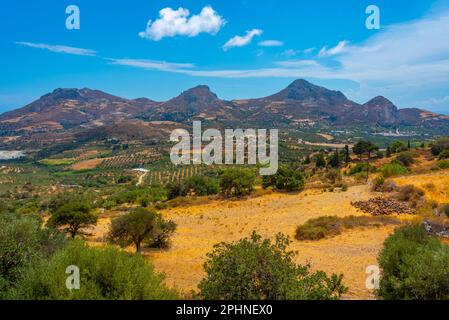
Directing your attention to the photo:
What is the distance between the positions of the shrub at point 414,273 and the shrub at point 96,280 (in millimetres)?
8235

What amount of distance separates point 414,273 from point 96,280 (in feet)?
35.9

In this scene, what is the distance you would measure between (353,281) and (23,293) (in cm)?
1669

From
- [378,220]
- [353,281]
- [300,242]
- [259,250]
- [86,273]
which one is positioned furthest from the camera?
[378,220]

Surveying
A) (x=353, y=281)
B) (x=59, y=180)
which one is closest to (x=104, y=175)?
(x=59, y=180)

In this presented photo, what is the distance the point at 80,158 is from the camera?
19475 centimetres

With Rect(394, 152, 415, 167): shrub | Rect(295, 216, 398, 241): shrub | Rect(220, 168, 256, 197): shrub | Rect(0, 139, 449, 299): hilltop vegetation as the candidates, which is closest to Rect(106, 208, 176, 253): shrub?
Rect(0, 139, 449, 299): hilltop vegetation

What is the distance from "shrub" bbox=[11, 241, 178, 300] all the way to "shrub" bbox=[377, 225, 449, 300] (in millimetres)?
8235

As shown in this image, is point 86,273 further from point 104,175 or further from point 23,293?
point 104,175

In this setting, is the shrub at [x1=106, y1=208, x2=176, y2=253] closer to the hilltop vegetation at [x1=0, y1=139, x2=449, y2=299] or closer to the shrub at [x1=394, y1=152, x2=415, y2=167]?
the hilltop vegetation at [x1=0, y1=139, x2=449, y2=299]

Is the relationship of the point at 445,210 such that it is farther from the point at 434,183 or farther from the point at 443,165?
the point at 443,165

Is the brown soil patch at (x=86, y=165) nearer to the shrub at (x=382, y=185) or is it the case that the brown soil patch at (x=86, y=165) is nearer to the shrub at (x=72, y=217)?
the shrub at (x=72, y=217)

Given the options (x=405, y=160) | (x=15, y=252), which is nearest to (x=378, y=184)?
(x=405, y=160)

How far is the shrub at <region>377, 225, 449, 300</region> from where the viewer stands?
1199cm

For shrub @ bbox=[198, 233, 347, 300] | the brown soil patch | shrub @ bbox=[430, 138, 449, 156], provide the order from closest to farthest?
shrub @ bbox=[198, 233, 347, 300] < shrub @ bbox=[430, 138, 449, 156] < the brown soil patch
